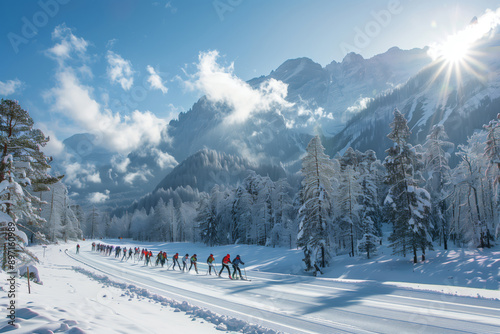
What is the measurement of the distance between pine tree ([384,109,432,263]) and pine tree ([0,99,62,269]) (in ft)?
85.9

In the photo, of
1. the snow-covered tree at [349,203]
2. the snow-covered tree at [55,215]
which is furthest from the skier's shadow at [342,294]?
the snow-covered tree at [55,215]

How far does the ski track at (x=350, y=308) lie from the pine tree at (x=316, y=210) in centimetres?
1279

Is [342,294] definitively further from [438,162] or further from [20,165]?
[438,162]

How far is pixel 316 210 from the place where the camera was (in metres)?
28.3

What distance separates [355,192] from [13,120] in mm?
34057

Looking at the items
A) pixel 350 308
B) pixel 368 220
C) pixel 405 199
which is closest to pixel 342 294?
pixel 350 308

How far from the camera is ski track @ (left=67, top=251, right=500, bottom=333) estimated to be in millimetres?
8141

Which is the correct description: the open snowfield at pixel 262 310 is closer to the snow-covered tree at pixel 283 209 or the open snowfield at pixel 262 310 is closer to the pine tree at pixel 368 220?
the pine tree at pixel 368 220

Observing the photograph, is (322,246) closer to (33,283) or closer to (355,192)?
(355,192)

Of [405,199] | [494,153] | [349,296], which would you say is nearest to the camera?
[349,296]

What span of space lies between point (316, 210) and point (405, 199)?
8170 millimetres

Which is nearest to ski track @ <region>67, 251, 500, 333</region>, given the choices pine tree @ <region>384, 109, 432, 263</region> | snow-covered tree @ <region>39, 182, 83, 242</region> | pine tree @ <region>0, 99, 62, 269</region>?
pine tree @ <region>0, 99, 62, 269</region>

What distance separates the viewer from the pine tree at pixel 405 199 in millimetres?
24156

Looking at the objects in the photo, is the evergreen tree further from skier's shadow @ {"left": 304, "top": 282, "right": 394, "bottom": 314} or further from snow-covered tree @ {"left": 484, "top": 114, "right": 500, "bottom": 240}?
snow-covered tree @ {"left": 484, "top": 114, "right": 500, "bottom": 240}
